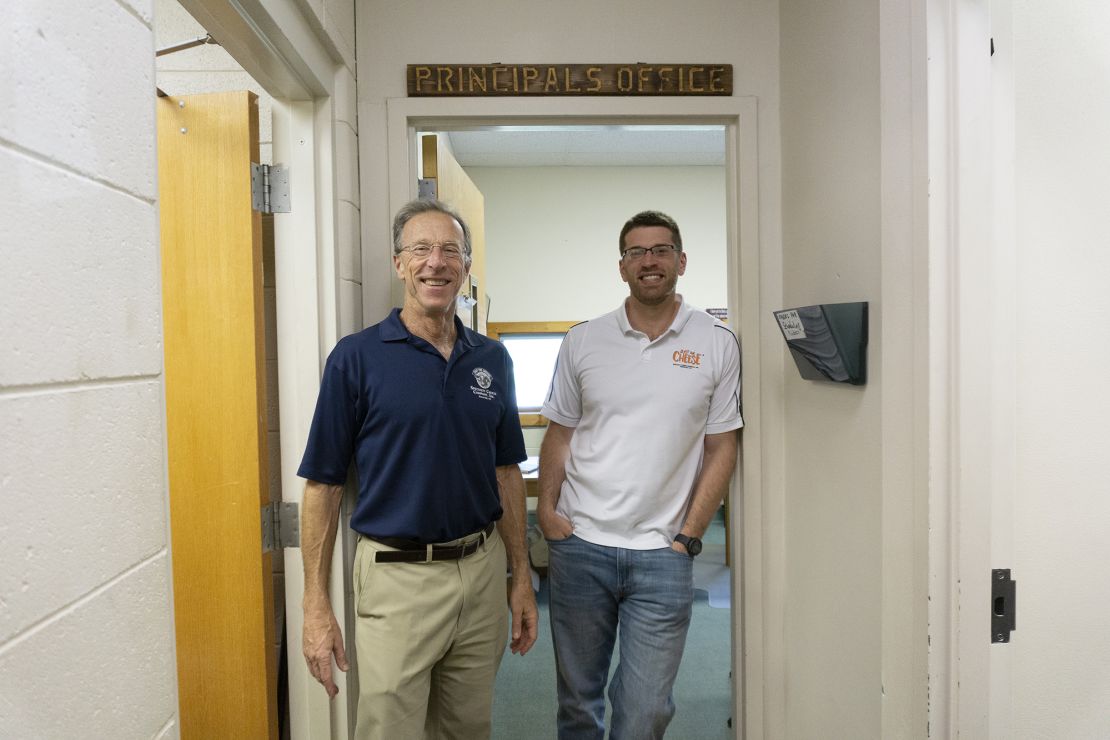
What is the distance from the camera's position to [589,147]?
4.00m

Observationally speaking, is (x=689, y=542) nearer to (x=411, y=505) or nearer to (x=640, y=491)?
(x=640, y=491)

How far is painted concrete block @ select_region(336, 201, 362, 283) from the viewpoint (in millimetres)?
1485

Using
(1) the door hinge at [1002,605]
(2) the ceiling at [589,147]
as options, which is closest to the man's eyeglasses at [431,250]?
(1) the door hinge at [1002,605]

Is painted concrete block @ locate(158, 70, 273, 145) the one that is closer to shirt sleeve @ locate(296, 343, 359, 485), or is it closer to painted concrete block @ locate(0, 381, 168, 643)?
shirt sleeve @ locate(296, 343, 359, 485)

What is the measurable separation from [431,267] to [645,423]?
0.65 m

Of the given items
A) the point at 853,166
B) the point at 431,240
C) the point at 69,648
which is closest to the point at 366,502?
the point at 431,240

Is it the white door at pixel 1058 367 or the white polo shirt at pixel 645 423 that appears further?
the white polo shirt at pixel 645 423

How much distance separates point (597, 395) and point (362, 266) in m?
0.68

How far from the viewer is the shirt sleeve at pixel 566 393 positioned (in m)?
1.75

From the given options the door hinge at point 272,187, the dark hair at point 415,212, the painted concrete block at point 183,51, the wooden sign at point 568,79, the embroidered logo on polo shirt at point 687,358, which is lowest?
the embroidered logo on polo shirt at point 687,358

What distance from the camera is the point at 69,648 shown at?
586mm

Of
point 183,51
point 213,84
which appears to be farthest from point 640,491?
point 183,51

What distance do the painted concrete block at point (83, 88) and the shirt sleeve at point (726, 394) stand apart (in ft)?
4.28

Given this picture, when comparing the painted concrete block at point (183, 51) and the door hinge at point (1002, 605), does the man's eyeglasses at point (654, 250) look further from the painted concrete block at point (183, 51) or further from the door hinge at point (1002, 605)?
the painted concrete block at point (183, 51)
